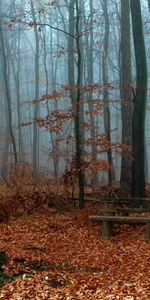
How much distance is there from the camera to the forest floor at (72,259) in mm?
5707

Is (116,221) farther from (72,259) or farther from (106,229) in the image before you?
(72,259)

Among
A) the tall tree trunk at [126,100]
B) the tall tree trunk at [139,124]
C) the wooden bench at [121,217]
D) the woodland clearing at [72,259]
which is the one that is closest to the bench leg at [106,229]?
the wooden bench at [121,217]

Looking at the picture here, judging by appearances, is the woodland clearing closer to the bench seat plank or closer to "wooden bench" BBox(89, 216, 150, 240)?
"wooden bench" BBox(89, 216, 150, 240)

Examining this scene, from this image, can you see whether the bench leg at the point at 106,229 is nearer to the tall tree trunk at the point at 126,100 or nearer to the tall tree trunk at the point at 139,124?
the tall tree trunk at the point at 139,124

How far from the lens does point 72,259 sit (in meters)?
7.75

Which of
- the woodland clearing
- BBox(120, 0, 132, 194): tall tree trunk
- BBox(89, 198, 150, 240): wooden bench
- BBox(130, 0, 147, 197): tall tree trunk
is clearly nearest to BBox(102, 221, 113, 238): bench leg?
BBox(89, 198, 150, 240): wooden bench

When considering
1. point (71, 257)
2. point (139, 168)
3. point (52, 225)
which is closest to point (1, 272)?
point (71, 257)

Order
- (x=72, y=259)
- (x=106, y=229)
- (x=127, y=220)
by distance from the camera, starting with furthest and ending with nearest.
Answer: (x=106, y=229), (x=127, y=220), (x=72, y=259)

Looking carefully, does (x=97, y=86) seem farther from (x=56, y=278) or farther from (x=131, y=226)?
(x=56, y=278)

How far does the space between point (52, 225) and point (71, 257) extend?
3.08 meters

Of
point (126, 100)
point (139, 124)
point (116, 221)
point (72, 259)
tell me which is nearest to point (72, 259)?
point (72, 259)

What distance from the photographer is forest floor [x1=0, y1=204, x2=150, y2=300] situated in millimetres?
5707

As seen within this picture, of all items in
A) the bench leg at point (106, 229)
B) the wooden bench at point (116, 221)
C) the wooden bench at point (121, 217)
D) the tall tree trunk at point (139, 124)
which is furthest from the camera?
the tall tree trunk at point (139, 124)

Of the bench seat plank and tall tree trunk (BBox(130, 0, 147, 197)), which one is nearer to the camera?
the bench seat plank
